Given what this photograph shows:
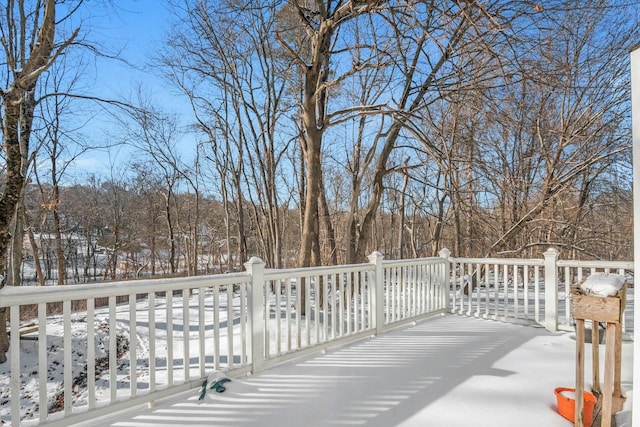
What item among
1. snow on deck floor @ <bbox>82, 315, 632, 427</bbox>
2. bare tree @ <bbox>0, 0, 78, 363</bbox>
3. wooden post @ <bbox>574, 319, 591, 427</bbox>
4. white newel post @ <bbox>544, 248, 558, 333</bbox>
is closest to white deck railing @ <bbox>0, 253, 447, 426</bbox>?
snow on deck floor @ <bbox>82, 315, 632, 427</bbox>

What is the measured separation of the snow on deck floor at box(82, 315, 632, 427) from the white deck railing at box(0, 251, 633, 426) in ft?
0.63

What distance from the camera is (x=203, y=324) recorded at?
2.53 metres

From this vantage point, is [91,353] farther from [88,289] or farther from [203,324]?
[203,324]

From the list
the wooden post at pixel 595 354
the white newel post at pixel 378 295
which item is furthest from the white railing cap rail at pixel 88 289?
the wooden post at pixel 595 354

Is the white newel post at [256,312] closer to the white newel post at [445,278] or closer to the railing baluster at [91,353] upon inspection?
the railing baluster at [91,353]

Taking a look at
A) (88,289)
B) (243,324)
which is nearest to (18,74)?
(88,289)

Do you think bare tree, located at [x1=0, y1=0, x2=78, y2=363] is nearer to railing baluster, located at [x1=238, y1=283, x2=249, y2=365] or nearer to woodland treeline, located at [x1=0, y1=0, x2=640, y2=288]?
woodland treeline, located at [x1=0, y1=0, x2=640, y2=288]

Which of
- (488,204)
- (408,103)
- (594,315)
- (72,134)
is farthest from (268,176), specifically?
(594,315)

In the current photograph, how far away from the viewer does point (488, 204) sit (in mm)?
8656

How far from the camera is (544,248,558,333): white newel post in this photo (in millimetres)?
4030

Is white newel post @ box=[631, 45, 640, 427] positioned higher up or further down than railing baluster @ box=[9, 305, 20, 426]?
higher up

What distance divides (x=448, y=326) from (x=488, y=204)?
530 centimetres

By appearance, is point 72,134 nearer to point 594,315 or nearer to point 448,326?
point 448,326

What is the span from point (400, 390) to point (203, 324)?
1498mm
